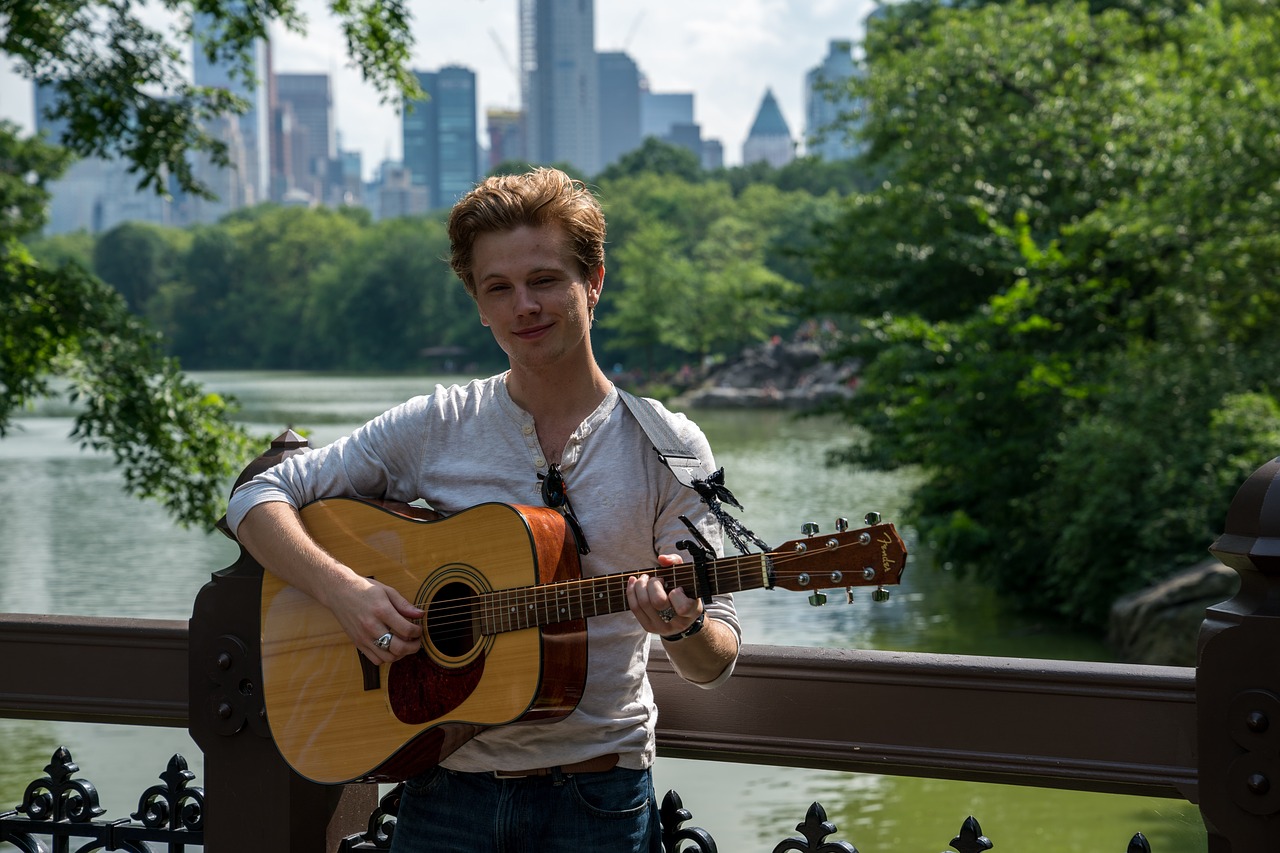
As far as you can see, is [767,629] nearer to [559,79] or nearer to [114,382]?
[114,382]

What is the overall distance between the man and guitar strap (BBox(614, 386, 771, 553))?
0.02 metres

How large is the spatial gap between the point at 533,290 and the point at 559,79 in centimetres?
18079

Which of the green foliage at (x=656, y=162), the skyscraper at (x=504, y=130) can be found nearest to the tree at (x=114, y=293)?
the green foliage at (x=656, y=162)

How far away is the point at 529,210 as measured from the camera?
213cm

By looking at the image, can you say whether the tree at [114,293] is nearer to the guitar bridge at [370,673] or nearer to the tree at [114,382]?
the tree at [114,382]

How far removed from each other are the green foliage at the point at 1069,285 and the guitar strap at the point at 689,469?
7.43 meters

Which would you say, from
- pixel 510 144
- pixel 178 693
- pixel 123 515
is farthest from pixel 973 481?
pixel 510 144

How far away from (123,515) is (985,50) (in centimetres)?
1324

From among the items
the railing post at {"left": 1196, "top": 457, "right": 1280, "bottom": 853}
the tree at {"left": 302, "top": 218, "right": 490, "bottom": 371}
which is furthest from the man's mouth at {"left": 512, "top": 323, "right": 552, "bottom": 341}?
the tree at {"left": 302, "top": 218, "right": 490, "bottom": 371}

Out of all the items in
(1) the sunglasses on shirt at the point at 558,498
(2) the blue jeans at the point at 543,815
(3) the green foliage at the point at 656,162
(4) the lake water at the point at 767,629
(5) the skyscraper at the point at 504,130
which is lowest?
(4) the lake water at the point at 767,629

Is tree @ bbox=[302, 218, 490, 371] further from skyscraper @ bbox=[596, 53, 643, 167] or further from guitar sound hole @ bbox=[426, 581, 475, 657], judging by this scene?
skyscraper @ bbox=[596, 53, 643, 167]

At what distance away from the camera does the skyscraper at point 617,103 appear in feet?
630

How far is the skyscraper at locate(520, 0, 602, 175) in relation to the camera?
572 ft

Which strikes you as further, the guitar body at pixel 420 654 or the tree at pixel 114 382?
the tree at pixel 114 382
